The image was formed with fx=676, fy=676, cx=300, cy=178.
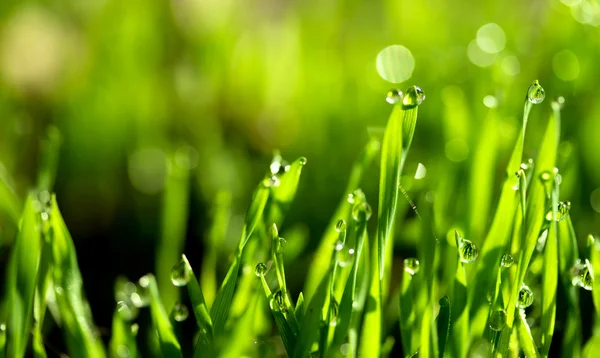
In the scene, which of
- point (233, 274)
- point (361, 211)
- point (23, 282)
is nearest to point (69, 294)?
point (23, 282)

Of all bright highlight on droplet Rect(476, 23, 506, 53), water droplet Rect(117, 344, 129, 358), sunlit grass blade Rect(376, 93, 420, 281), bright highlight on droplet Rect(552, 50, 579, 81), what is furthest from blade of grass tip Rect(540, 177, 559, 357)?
bright highlight on droplet Rect(476, 23, 506, 53)

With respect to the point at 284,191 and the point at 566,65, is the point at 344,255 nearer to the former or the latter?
the point at 284,191

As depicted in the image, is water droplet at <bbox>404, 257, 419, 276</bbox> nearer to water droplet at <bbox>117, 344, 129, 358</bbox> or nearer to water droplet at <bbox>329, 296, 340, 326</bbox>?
water droplet at <bbox>329, 296, 340, 326</bbox>

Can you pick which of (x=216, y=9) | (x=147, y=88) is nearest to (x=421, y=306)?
(x=147, y=88)

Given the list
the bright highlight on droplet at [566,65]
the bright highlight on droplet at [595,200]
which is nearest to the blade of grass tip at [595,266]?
the bright highlight on droplet at [595,200]

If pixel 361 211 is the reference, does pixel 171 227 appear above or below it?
below
